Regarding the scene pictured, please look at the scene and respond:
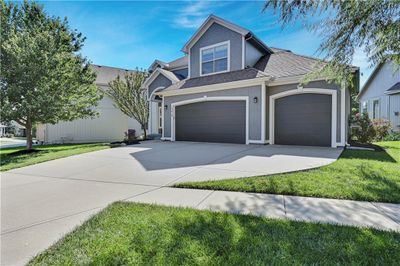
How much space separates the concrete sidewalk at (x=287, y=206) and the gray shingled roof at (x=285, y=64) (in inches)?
317

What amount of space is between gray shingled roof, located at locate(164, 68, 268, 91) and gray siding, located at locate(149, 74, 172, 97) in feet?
9.73

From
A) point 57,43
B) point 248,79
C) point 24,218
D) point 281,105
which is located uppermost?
point 57,43

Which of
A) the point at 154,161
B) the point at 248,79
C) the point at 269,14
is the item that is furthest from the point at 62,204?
the point at 248,79

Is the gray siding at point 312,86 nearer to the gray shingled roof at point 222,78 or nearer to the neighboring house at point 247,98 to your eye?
the neighboring house at point 247,98

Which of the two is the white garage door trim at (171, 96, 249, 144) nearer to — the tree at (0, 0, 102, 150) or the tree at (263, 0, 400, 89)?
the tree at (0, 0, 102, 150)

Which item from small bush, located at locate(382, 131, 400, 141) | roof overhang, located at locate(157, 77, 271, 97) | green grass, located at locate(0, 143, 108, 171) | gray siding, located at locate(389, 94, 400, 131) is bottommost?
green grass, located at locate(0, 143, 108, 171)

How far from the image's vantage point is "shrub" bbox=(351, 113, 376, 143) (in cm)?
1280

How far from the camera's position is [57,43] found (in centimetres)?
1323

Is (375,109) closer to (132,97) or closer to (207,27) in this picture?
(207,27)

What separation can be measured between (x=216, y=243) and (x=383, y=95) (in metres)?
23.0

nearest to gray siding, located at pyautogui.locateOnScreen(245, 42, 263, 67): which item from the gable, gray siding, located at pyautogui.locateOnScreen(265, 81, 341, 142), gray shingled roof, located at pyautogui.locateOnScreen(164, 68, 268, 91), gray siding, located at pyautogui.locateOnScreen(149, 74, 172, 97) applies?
gray shingled roof, located at pyautogui.locateOnScreen(164, 68, 268, 91)

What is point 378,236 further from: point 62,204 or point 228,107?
point 228,107

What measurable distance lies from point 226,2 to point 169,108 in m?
Result: 7.07

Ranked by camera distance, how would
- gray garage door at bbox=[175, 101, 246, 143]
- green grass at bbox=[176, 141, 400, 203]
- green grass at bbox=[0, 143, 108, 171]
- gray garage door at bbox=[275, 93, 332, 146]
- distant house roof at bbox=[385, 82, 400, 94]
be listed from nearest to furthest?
green grass at bbox=[176, 141, 400, 203], green grass at bbox=[0, 143, 108, 171], gray garage door at bbox=[275, 93, 332, 146], gray garage door at bbox=[175, 101, 246, 143], distant house roof at bbox=[385, 82, 400, 94]
